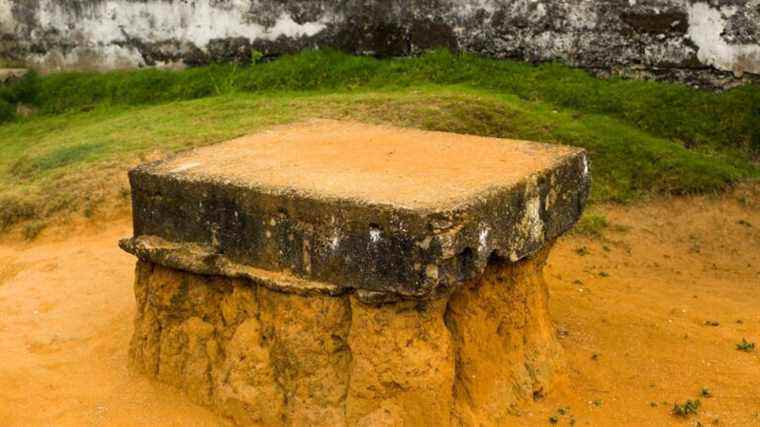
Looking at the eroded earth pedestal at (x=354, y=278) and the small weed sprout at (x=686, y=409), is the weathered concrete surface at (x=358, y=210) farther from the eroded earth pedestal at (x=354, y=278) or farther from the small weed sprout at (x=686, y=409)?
the small weed sprout at (x=686, y=409)

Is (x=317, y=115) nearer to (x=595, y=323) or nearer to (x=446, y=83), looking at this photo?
(x=446, y=83)

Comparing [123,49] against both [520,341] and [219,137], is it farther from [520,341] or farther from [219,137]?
[520,341]

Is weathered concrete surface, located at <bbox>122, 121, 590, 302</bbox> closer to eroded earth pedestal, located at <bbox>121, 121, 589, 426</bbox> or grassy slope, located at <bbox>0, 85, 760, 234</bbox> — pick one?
eroded earth pedestal, located at <bbox>121, 121, 589, 426</bbox>

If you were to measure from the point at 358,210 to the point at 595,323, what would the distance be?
2221 millimetres

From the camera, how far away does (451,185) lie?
4883mm

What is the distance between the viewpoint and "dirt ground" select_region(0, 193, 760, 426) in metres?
5.30

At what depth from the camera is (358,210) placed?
459 cm

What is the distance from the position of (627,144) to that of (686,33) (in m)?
1.44

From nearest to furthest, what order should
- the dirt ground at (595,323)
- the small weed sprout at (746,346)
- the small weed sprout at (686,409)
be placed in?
the small weed sprout at (686,409), the dirt ground at (595,323), the small weed sprout at (746,346)

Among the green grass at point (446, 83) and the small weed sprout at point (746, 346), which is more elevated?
the green grass at point (446, 83)

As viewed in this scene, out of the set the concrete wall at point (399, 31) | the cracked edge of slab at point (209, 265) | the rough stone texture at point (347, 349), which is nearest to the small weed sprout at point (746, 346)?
the rough stone texture at point (347, 349)

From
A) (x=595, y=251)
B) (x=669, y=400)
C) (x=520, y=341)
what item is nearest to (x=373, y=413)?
(x=520, y=341)

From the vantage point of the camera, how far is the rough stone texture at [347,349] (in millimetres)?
4762

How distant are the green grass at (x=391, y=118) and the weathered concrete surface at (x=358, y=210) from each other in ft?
9.66
